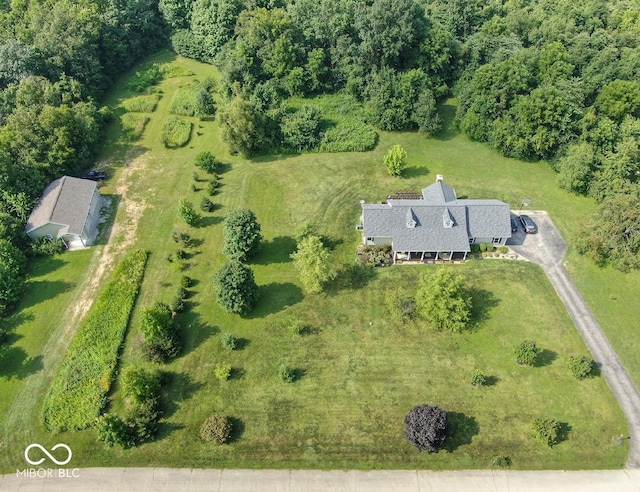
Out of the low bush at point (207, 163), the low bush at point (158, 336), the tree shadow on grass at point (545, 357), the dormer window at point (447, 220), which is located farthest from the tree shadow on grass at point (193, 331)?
the tree shadow on grass at point (545, 357)

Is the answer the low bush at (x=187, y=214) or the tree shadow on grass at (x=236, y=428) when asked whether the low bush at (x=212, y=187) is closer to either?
the low bush at (x=187, y=214)

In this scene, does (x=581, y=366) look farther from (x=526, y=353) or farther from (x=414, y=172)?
(x=414, y=172)

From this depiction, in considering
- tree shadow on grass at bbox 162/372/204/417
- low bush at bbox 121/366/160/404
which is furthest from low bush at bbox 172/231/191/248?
low bush at bbox 121/366/160/404

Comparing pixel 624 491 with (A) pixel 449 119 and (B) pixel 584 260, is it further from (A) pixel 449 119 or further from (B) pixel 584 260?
(A) pixel 449 119

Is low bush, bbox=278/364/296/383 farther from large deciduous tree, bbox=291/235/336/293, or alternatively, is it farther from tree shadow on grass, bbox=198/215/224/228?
tree shadow on grass, bbox=198/215/224/228

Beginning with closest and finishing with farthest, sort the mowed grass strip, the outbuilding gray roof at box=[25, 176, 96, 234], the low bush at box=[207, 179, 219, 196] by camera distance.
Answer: the mowed grass strip < the outbuilding gray roof at box=[25, 176, 96, 234] < the low bush at box=[207, 179, 219, 196]
